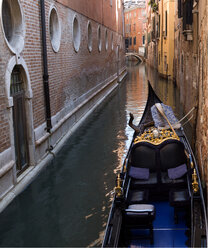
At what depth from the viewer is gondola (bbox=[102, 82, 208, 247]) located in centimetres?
442

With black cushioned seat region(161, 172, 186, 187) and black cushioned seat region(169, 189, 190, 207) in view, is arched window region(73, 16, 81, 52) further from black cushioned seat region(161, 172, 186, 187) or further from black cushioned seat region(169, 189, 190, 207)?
black cushioned seat region(169, 189, 190, 207)

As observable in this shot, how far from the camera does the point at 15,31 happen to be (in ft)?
24.0

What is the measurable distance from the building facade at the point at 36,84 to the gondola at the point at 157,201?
6.87ft

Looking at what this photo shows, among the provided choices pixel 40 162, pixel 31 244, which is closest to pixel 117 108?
pixel 40 162

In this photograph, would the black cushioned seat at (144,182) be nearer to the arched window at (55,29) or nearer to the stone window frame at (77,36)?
the arched window at (55,29)

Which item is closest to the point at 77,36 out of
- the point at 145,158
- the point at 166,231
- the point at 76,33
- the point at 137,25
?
the point at 76,33

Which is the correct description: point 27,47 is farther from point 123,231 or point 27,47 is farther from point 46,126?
point 123,231

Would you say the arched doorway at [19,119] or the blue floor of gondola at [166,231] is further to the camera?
the arched doorway at [19,119]

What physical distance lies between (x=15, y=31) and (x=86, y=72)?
25.5 feet

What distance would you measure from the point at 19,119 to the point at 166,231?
148 inches

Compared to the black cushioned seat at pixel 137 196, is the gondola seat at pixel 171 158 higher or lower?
higher

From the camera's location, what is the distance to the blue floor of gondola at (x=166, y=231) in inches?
175

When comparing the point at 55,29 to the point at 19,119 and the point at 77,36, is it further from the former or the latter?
the point at 19,119

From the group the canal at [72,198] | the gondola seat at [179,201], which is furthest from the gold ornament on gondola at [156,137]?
the canal at [72,198]
